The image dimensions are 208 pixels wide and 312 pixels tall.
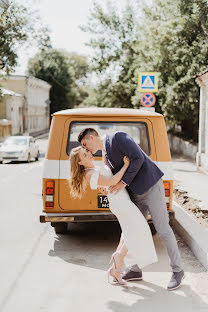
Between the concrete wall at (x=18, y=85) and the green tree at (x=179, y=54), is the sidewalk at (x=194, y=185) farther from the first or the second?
the concrete wall at (x=18, y=85)

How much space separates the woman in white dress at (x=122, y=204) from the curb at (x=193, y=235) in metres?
1.22

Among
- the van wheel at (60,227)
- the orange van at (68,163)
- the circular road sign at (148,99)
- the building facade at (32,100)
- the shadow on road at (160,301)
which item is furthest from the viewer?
the building facade at (32,100)

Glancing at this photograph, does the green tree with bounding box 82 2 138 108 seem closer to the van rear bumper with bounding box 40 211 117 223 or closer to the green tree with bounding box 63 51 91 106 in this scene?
the van rear bumper with bounding box 40 211 117 223

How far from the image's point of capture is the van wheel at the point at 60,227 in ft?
23.2

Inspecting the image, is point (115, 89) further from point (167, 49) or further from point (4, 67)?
point (167, 49)

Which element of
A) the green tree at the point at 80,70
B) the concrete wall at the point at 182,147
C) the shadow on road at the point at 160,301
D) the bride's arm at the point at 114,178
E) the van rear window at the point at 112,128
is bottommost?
the concrete wall at the point at 182,147

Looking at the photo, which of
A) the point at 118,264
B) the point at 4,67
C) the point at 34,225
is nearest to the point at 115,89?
the point at 4,67

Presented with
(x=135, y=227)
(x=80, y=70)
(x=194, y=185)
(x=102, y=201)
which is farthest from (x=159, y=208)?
(x=80, y=70)

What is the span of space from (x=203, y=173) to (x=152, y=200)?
1268 cm

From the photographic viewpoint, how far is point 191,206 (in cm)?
933

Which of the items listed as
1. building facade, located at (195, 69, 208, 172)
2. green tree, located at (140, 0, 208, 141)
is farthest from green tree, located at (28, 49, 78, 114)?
building facade, located at (195, 69, 208, 172)

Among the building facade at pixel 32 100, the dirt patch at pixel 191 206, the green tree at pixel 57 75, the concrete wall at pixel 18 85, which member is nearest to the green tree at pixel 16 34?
the dirt patch at pixel 191 206

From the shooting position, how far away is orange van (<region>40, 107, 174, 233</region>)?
621 centimetres

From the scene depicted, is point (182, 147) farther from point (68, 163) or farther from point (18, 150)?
point (68, 163)
